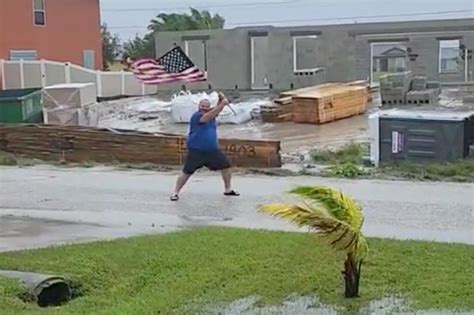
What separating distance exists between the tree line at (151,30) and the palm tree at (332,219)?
193 feet

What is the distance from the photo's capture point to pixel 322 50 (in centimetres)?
4028

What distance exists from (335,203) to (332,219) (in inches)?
7.1

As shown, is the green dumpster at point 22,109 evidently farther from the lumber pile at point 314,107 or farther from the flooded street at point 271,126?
the lumber pile at point 314,107

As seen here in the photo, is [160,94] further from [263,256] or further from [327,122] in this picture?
[263,256]

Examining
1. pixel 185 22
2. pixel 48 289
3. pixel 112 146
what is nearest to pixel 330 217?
pixel 48 289

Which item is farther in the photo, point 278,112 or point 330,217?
point 278,112

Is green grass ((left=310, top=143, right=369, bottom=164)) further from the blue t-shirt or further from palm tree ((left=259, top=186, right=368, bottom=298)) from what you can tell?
palm tree ((left=259, top=186, right=368, bottom=298))

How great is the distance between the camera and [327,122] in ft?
95.7

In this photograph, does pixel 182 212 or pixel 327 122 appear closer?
pixel 182 212

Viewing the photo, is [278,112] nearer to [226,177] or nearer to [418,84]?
[418,84]

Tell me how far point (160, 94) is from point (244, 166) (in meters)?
25.8

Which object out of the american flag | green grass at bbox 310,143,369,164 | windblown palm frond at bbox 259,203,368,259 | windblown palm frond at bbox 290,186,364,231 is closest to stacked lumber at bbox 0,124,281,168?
green grass at bbox 310,143,369,164

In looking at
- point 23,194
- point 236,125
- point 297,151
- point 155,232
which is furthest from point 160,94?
point 155,232

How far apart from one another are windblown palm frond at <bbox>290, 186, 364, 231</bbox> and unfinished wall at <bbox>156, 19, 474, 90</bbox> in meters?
33.4
